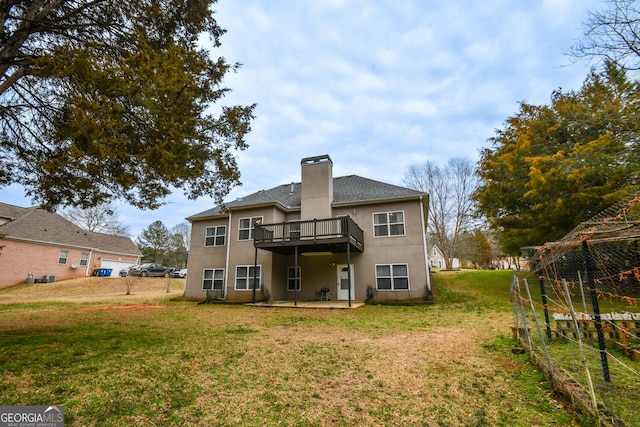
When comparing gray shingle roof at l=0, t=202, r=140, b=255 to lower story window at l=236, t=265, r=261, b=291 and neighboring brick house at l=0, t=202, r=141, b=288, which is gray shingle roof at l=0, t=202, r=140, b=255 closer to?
neighboring brick house at l=0, t=202, r=141, b=288

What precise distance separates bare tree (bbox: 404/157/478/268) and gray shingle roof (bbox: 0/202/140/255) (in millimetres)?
31957

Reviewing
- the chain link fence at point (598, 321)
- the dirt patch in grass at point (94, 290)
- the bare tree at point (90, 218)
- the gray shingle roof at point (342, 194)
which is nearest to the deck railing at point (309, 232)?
the gray shingle roof at point (342, 194)

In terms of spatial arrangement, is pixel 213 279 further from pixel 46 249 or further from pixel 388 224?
pixel 46 249

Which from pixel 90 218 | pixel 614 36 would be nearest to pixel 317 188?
pixel 614 36

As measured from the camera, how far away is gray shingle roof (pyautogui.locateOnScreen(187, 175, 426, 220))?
14.6 meters

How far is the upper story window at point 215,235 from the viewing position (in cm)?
1680

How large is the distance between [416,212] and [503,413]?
37.8 ft

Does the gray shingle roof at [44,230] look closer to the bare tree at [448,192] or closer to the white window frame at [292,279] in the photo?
the white window frame at [292,279]

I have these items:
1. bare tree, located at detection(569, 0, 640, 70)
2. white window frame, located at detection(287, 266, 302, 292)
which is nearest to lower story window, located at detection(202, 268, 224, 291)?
white window frame, located at detection(287, 266, 302, 292)

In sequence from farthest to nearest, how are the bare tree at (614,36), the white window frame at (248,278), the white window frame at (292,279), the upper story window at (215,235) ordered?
the upper story window at (215,235), the white window frame at (292,279), the white window frame at (248,278), the bare tree at (614,36)

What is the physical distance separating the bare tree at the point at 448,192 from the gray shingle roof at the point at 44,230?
3196cm

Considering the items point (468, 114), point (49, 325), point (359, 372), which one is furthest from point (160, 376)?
point (468, 114)

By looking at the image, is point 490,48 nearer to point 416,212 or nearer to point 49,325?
point 416,212

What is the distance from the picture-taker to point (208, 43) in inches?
276
